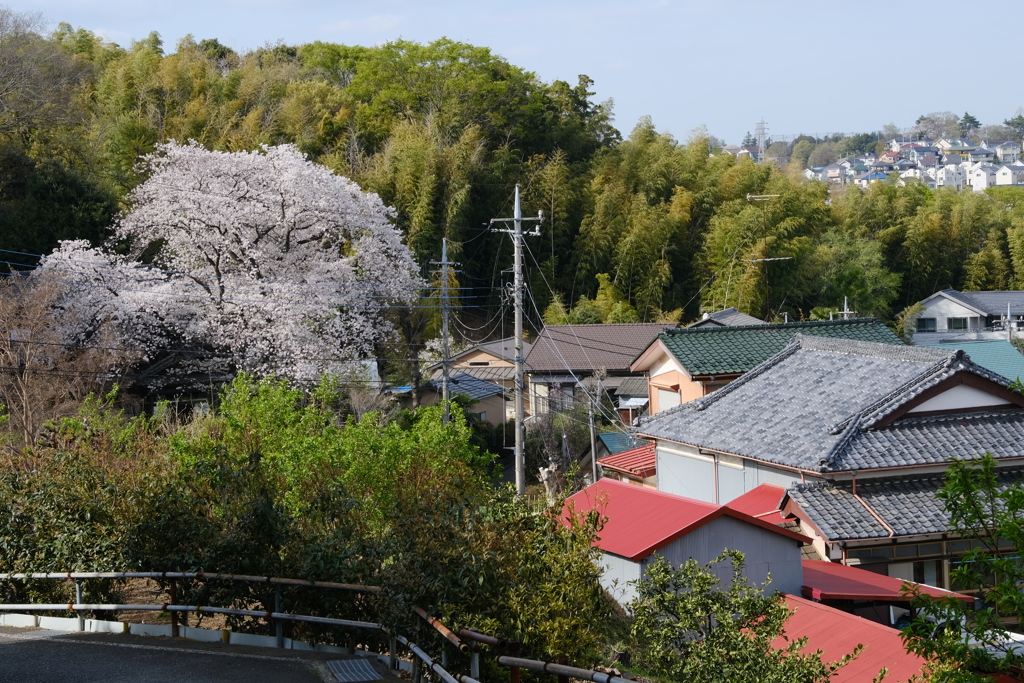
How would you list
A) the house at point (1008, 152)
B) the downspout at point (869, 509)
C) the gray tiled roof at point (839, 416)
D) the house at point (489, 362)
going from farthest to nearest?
the house at point (1008, 152) < the house at point (489, 362) < the gray tiled roof at point (839, 416) < the downspout at point (869, 509)

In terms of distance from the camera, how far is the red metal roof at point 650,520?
284 inches

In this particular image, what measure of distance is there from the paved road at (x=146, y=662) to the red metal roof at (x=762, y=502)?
5.41 m

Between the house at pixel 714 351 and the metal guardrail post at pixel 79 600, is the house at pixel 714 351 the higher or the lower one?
the higher one

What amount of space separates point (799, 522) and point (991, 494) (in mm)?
5143

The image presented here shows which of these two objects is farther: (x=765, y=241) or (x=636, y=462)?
(x=765, y=241)

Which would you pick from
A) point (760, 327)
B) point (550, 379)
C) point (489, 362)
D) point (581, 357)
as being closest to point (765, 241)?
point (581, 357)

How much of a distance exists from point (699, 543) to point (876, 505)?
2402 mm

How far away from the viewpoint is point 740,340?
14.1 metres

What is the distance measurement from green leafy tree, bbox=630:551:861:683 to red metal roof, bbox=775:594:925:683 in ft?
4.51

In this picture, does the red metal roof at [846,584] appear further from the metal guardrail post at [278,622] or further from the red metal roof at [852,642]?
the metal guardrail post at [278,622]

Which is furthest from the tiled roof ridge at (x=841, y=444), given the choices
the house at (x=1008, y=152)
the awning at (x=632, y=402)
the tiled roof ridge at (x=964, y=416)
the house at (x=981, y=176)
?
the house at (x=1008, y=152)

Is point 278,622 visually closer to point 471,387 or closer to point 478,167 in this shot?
point 471,387

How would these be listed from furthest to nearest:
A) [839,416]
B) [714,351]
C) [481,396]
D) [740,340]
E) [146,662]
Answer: [481,396]
[740,340]
[714,351]
[839,416]
[146,662]

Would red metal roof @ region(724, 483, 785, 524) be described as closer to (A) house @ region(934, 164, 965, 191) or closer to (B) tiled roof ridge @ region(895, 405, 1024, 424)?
(B) tiled roof ridge @ region(895, 405, 1024, 424)
